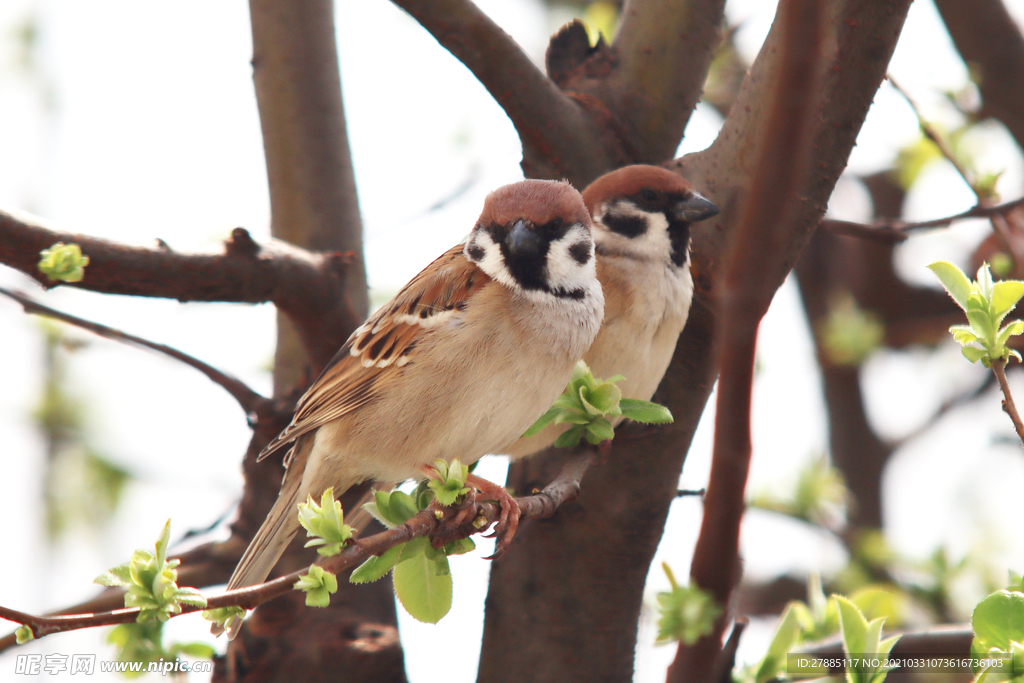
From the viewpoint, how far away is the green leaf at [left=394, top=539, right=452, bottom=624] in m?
1.35

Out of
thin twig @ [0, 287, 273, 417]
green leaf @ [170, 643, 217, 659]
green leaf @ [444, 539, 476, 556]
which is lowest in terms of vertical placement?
green leaf @ [170, 643, 217, 659]

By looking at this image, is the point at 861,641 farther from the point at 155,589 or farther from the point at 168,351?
the point at 168,351

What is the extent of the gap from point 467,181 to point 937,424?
2756mm

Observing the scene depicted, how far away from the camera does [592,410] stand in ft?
5.24

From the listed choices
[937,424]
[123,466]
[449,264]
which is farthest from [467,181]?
[937,424]

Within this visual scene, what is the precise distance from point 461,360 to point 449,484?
71 centimetres

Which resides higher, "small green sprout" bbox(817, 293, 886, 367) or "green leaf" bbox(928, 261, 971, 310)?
"small green sprout" bbox(817, 293, 886, 367)

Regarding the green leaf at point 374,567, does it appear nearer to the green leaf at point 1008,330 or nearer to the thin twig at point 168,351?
the green leaf at point 1008,330

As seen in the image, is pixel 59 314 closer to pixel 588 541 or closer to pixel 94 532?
pixel 588 541

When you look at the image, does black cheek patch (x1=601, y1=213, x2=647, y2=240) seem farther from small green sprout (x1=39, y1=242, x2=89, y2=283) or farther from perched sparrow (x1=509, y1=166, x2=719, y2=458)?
small green sprout (x1=39, y1=242, x2=89, y2=283)

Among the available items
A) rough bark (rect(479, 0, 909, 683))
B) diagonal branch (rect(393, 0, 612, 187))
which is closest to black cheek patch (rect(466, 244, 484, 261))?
diagonal branch (rect(393, 0, 612, 187))

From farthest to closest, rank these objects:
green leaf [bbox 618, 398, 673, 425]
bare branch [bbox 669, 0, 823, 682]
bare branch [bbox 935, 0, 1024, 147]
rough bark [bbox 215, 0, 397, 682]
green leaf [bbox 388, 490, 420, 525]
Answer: bare branch [bbox 935, 0, 1024, 147], rough bark [bbox 215, 0, 397, 682], green leaf [bbox 618, 398, 673, 425], green leaf [bbox 388, 490, 420, 525], bare branch [bbox 669, 0, 823, 682]

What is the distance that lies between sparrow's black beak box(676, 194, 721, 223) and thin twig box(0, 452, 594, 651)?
924mm

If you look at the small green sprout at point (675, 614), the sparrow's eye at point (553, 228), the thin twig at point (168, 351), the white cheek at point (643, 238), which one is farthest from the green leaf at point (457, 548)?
the white cheek at point (643, 238)
